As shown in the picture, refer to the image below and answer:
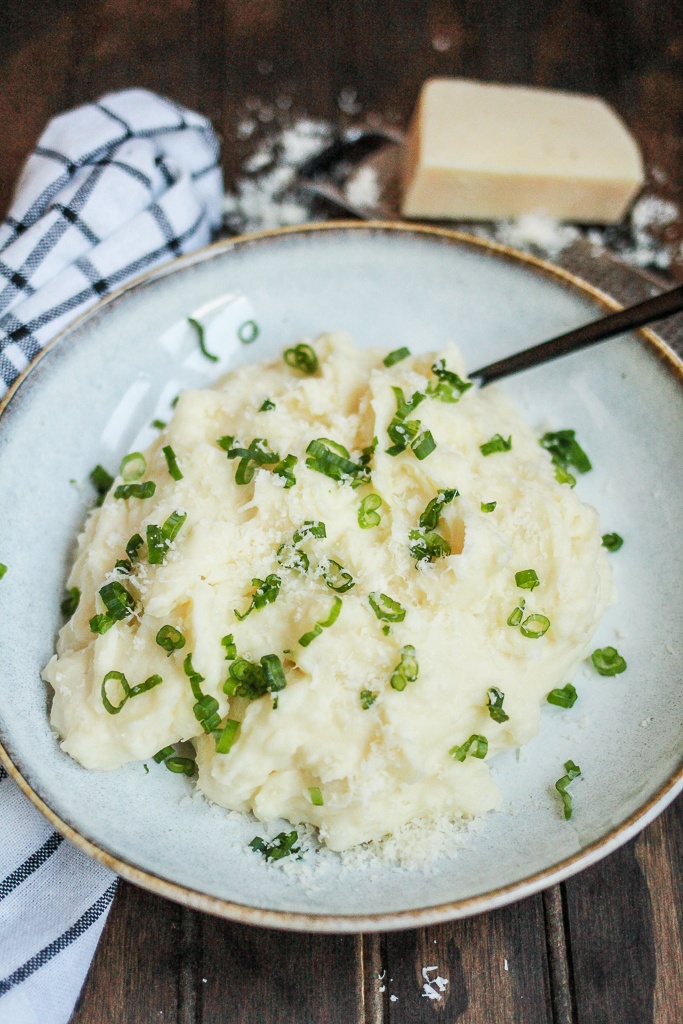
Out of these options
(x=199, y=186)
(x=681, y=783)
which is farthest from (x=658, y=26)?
(x=681, y=783)

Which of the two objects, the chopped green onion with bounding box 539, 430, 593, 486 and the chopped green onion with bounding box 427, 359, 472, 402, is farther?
the chopped green onion with bounding box 539, 430, 593, 486

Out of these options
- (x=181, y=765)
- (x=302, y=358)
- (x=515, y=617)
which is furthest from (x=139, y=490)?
(x=515, y=617)

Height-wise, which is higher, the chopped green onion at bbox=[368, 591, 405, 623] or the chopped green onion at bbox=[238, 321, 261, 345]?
the chopped green onion at bbox=[238, 321, 261, 345]

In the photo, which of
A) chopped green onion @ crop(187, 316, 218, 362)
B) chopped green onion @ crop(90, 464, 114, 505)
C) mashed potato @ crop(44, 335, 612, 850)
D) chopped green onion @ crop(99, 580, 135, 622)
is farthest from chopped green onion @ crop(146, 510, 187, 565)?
chopped green onion @ crop(187, 316, 218, 362)

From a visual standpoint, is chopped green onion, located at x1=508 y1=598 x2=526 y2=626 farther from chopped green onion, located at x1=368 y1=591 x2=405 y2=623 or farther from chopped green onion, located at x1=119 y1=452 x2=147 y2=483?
chopped green onion, located at x1=119 y1=452 x2=147 y2=483

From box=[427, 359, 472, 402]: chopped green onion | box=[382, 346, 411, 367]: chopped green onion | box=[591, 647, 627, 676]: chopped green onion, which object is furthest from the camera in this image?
box=[382, 346, 411, 367]: chopped green onion

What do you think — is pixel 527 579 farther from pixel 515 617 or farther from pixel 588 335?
pixel 588 335

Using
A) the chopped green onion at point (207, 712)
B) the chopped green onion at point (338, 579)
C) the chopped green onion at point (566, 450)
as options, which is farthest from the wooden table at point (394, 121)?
the chopped green onion at point (566, 450)
